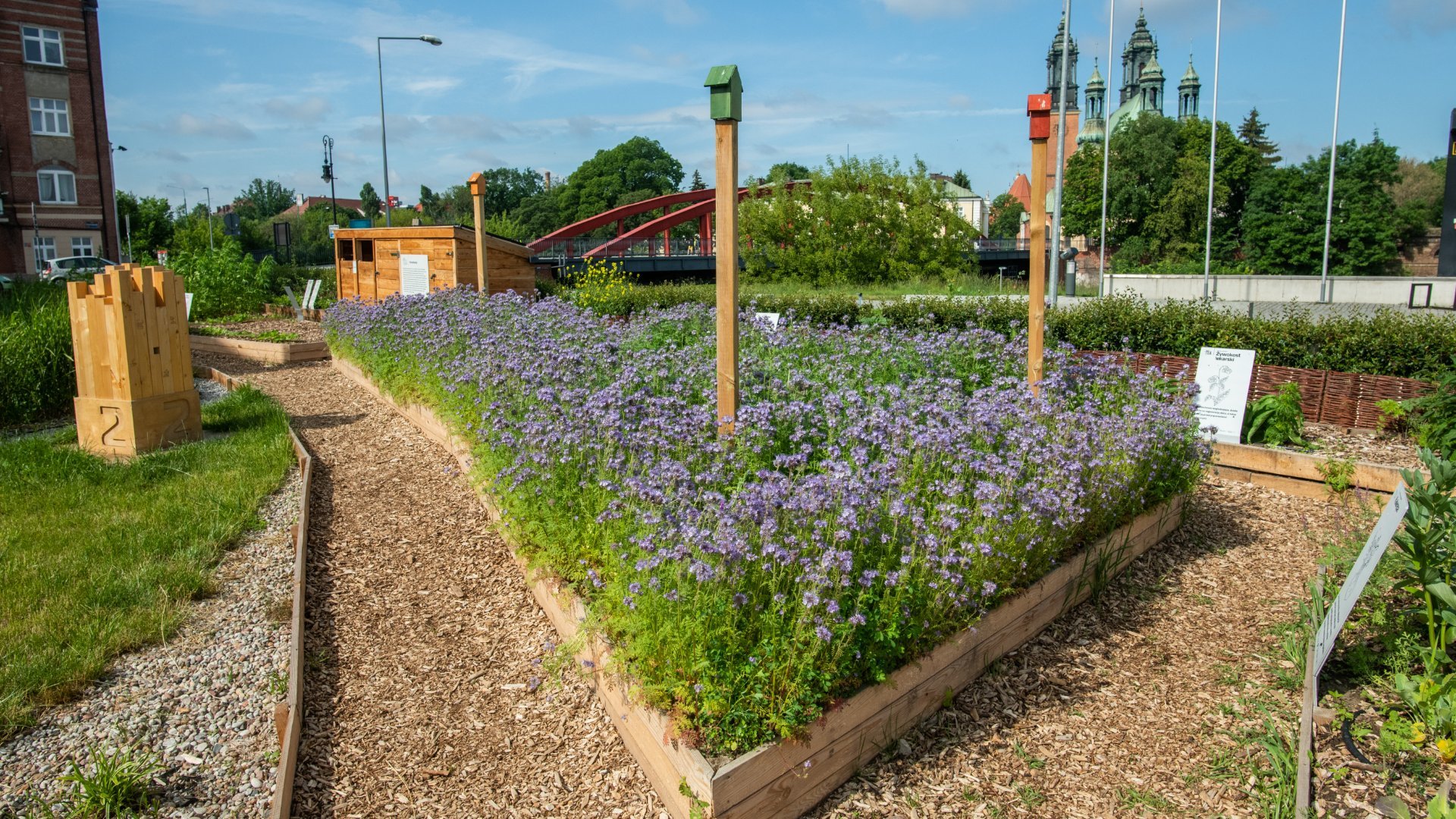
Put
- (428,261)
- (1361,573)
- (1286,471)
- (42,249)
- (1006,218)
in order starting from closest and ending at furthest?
(1361,573)
(1286,471)
(428,261)
(42,249)
(1006,218)

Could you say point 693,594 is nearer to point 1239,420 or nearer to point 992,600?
point 992,600

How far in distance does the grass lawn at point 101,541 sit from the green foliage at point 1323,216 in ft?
185

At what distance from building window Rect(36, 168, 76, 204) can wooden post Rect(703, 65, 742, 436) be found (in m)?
42.3

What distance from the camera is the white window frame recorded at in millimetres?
36688

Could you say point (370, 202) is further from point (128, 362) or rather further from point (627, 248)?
point (128, 362)

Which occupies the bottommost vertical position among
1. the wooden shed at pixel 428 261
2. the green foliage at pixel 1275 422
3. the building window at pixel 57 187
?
the green foliage at pixel 1275 422

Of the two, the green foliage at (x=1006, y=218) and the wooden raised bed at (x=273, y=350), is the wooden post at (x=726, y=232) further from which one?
the green foliage at (x=1006, y=218)

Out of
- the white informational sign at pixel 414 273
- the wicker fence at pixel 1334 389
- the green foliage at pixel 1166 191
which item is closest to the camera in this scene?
the wicker fence at pixel 1334 389

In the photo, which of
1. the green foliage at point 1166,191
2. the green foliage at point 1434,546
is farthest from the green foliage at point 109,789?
the green foliage at point 1166,191

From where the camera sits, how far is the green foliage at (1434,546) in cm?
Answer: 333

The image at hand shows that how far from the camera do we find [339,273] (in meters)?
20.3

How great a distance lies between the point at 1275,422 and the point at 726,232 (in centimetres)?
465

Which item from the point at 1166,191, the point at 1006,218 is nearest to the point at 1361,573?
the point at 1166,191

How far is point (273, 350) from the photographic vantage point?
1293 centimetres
